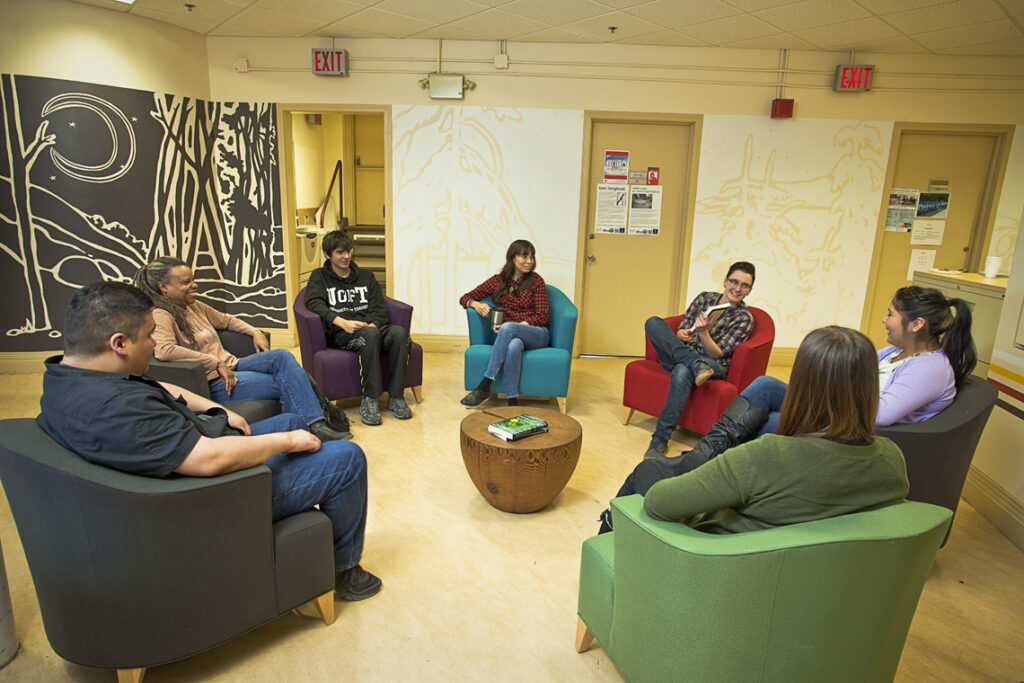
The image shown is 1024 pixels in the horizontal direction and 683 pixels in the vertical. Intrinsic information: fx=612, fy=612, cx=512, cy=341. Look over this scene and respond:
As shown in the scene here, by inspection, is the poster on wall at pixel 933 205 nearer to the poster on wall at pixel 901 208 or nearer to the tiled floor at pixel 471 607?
the poster on wall at pixel 901 208

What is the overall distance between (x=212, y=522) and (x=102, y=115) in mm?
4103

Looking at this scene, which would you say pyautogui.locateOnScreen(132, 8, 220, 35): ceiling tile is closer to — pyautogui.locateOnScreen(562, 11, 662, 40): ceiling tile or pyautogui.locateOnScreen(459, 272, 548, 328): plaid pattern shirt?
Result: pyautogui.locateOnScreen(562, 11, 662, 40): ceiling tile

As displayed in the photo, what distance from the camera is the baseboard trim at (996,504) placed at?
8.92 feet

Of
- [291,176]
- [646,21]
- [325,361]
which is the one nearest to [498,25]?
[646,21]

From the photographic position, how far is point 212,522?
5.31ft

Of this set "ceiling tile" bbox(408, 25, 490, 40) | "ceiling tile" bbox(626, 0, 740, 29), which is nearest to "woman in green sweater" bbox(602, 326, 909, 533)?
"ceiling tile" bbox(626, 0, 740, 29)

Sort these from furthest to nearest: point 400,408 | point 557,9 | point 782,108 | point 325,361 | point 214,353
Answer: point 782,108
point 557,9
point 400,408
point 325,361
point 214,353

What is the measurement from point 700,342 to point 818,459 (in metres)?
2.29

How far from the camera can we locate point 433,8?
4086 mm

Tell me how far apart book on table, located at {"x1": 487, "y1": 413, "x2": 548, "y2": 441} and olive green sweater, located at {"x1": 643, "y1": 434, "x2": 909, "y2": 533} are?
1.26 metres

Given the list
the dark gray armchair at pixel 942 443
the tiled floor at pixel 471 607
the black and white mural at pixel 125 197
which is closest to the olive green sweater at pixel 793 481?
the tiled floor at pixel 471 607

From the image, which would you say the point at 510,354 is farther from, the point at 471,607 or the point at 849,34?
the point at 849,34

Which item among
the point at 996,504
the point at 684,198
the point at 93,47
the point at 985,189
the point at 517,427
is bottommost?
the point at 996,504

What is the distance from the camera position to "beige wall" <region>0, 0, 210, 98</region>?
4039 mm
